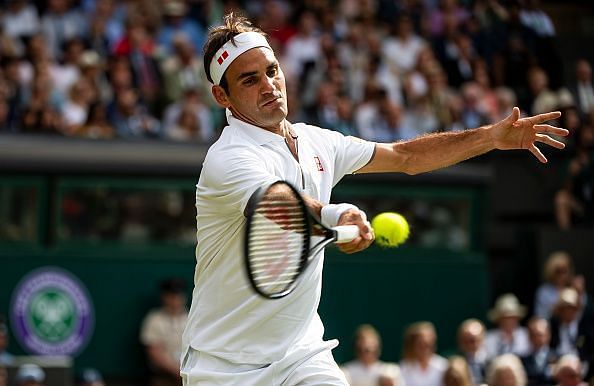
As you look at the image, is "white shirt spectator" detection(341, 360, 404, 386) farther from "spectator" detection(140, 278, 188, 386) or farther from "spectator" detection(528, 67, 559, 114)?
"spectator" detection(528, 67, 559, 114)

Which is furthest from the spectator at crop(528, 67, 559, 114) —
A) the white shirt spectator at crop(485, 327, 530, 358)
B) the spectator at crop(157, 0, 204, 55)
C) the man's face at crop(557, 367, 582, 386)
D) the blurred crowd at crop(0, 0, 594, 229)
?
the man's face at crop(557, 367, 582, 386)

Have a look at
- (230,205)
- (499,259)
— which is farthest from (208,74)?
(499,259)

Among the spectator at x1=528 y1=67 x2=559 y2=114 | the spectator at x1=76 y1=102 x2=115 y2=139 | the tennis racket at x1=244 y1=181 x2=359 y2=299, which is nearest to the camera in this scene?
the tennis racket at x1=244 y1=181 x2=359 y2=299

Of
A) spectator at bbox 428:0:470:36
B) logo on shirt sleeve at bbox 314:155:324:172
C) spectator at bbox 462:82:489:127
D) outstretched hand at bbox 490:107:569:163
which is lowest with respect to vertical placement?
logo on shirt sleeve at bbox 314:155:324:172

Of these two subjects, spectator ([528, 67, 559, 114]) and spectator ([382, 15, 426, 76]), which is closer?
spectator ([528, 67, 559, 114])

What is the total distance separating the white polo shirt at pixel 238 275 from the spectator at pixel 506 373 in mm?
5377

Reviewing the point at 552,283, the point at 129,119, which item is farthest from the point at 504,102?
the point at 129,119

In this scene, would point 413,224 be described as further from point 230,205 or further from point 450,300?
point 230,205

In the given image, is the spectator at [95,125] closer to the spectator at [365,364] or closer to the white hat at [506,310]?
the spectator at [365,364]

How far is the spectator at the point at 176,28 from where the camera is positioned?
49.9 feet

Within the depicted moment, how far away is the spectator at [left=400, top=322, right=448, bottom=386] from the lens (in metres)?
11.9

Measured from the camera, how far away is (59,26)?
1463cm

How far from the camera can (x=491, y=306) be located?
1436cm

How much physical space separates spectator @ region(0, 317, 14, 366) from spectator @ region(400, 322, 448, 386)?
356 centimetres
